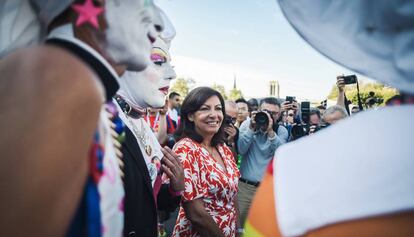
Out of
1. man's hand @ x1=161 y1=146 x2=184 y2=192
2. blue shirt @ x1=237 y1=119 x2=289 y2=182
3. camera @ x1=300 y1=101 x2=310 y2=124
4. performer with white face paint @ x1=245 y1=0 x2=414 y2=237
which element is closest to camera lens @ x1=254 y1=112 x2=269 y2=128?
blue shirt @ x1=237 y1=119 x2=289 y2=182

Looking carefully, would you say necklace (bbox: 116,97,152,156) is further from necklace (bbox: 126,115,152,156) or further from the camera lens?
the camera lens

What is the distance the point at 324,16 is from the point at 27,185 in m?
0.83

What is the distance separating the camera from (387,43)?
2.44 feet

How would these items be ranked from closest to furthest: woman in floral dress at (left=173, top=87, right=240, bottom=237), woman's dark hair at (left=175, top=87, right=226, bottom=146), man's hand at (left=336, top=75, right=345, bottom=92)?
1. woman in floral dress at (left=173, top=87, right=240, bottom=237)
2. woman's dark hair at (left=175, top=87, right=226, bottom=146)
3. man's hand at (left=336, top=75, right=345, bottom=92)

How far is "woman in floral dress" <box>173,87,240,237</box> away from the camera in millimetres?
2131

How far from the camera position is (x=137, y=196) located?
137cm

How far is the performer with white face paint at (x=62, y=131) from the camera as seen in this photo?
1.82ft

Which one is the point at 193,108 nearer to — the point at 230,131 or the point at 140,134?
the point at 140,134

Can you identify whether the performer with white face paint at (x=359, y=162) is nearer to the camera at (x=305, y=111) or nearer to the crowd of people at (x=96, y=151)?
the crowd of people at (x=96, y=151)

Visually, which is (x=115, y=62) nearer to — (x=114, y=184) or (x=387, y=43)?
(x=114, y=184)

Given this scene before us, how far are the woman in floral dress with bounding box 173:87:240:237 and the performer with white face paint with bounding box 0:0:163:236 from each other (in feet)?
4.59

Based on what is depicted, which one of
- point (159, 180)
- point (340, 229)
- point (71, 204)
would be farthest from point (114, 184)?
point (159, 180)

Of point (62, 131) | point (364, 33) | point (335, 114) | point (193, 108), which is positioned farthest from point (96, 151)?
point (335, 114)

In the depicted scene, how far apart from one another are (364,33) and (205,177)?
1639 mm
